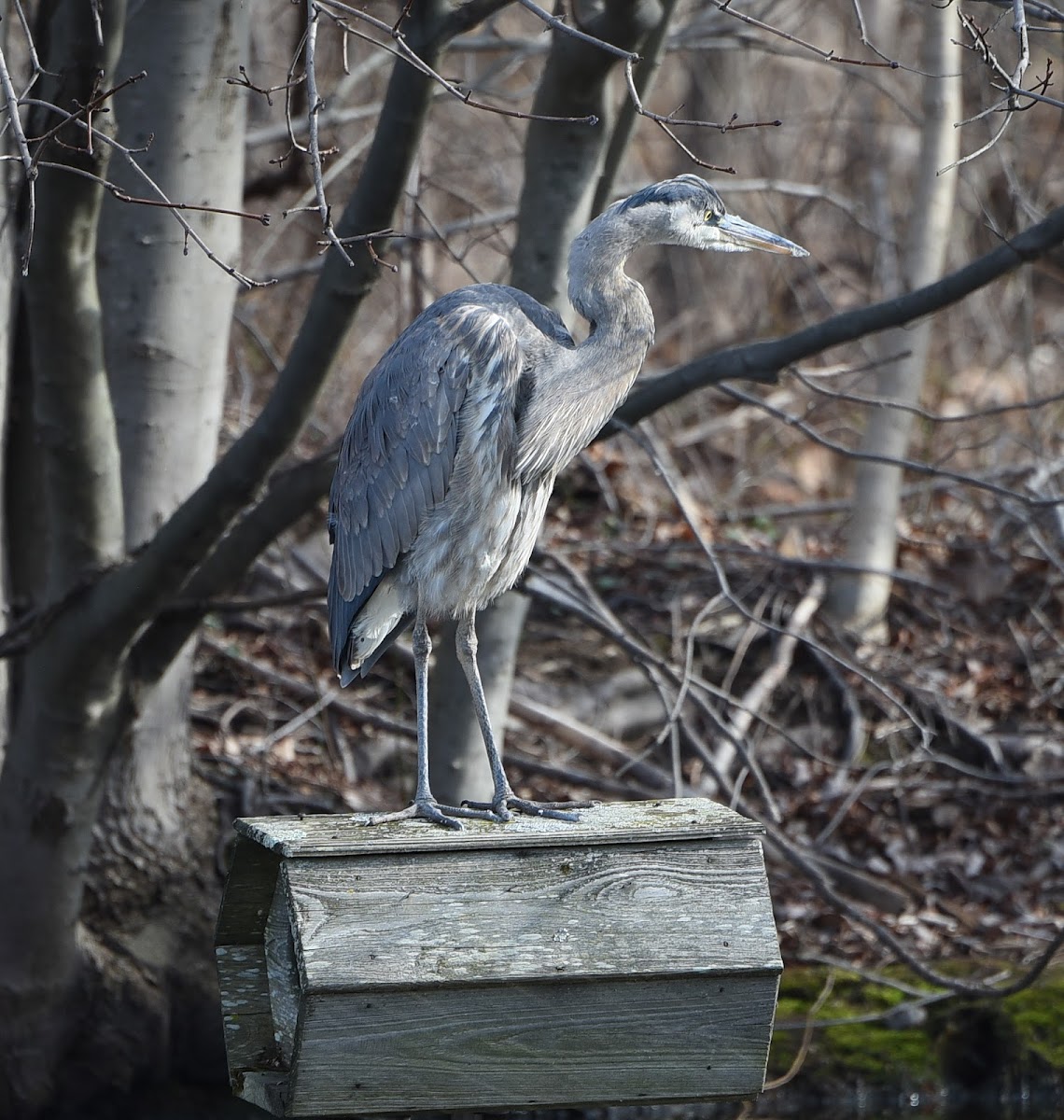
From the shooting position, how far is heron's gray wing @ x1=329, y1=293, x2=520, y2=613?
11.7 ft

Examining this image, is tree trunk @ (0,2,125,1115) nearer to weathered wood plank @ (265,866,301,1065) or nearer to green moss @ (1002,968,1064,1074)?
weathered wood plank @ (265,866,301,1065)

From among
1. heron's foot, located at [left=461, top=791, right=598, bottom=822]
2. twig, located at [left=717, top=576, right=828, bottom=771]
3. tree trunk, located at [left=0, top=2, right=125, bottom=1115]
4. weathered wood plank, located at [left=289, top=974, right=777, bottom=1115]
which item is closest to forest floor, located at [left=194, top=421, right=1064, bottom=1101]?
twig, located at [left=717, top=576, right=828, bottom=771]

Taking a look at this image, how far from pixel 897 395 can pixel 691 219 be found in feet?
13.1

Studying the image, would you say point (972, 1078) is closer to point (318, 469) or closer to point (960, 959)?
point (960, 959)

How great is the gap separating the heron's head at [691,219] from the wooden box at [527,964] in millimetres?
1464

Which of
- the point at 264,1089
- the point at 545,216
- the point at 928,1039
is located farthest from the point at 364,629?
the point at 928,1039

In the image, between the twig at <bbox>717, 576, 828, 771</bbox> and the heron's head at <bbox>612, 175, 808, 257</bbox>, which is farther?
the twig at <bbox>717, 576, 828, 771</bbox>

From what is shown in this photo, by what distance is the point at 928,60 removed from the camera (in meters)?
6.88

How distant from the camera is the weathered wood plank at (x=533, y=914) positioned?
2.75m

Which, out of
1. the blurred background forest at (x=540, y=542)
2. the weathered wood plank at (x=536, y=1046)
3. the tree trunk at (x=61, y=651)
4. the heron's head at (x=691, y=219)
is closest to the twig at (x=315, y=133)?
the blurred background forest at (x=540, y=542)

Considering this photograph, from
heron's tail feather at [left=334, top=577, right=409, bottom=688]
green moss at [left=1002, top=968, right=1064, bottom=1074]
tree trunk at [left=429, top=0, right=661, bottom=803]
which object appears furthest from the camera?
green moss at [left=1002, top=968, right=1064, bottom=1074]

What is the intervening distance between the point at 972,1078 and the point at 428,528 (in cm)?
339

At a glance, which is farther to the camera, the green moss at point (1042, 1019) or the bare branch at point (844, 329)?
the green moss at point (1042, 1019)

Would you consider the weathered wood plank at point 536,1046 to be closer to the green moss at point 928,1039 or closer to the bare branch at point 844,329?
the bare branch at point 844,329
